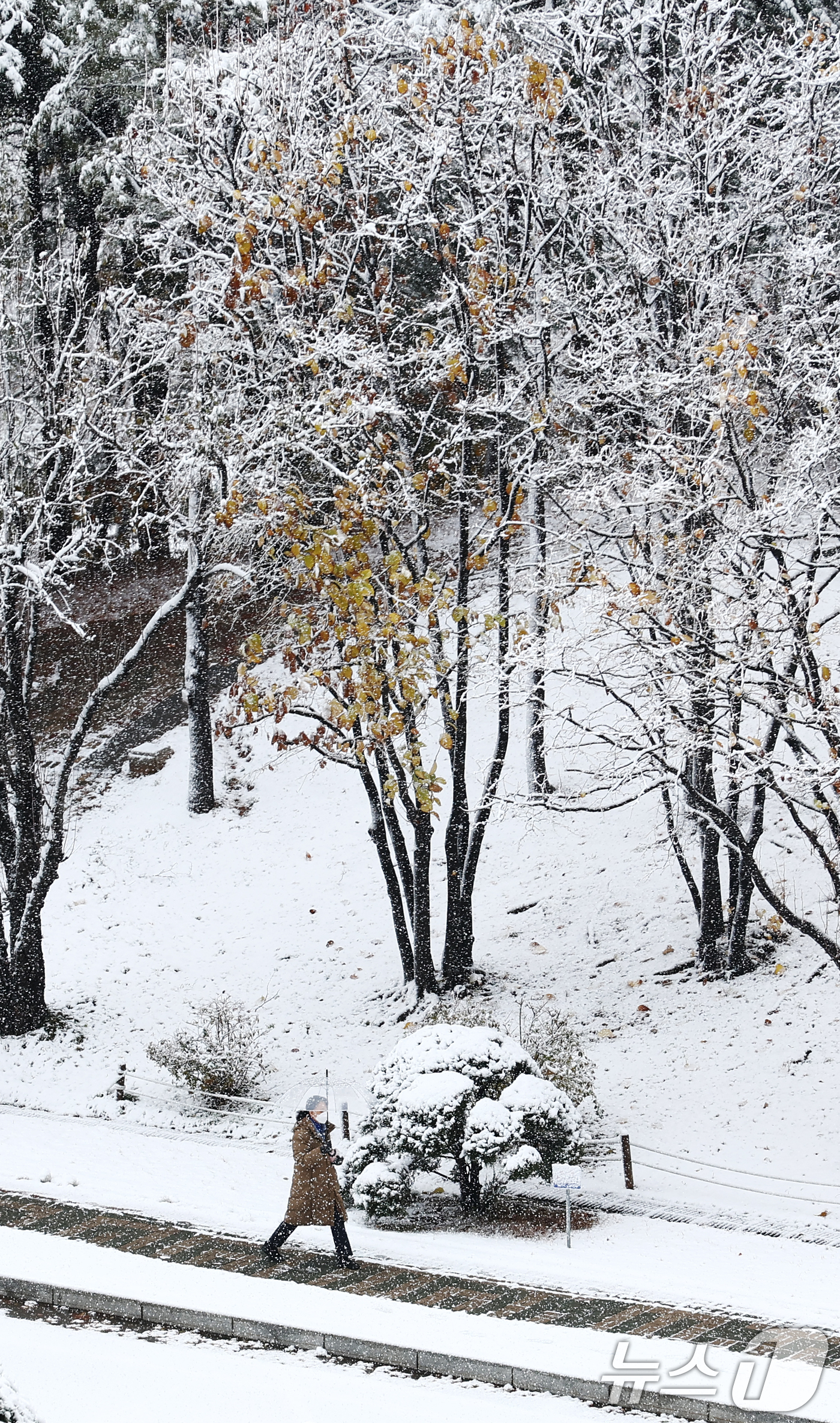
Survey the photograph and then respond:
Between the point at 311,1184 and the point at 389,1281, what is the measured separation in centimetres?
77

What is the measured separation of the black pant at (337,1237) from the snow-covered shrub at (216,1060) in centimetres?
423

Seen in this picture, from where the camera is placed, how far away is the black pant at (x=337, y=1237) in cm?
791

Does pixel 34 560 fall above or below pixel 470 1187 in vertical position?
above

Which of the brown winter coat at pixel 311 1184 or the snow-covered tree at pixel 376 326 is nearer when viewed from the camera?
the brown winter coat at pixel 311 1184

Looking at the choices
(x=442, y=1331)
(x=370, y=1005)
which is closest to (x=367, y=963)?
(x=370, y=1005)

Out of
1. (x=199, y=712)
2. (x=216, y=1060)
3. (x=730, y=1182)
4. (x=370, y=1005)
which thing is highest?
(x=199, y=712)

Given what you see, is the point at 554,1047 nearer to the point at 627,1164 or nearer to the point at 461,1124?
the point at 627,1164

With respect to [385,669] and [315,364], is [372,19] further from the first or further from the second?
[385,669]

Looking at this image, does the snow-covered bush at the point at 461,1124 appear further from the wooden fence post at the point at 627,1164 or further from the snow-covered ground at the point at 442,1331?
the snow-covered ground at the point at 442,1331

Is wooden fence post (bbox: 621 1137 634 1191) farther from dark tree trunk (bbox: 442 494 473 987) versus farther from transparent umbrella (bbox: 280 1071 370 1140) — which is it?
dark tree trunk (bbox: 442 494 473 987)

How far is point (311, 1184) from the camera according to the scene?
7887 mm

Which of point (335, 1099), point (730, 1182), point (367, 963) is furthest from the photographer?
point (367, 963)

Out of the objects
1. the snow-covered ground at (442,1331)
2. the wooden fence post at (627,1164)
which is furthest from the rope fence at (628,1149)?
the snow-covered ground at (442,1331)

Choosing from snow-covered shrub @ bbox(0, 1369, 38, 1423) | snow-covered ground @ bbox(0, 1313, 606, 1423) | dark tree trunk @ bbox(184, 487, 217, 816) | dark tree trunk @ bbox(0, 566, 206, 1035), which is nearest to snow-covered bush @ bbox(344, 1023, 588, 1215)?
snow-covered ground @ bbox(0, 1313, 606, 1423)
